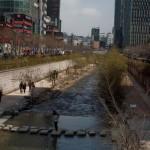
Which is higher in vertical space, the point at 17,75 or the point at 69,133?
the point at 17,75

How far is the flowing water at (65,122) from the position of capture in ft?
103

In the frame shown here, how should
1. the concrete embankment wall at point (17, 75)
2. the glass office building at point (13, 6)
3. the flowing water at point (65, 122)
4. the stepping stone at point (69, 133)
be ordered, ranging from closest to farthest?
the flowing water at point (65, 122)
the stepping stone at point (69, 133)
the concrete embankment wall at point (17, 75)
the glass office building at point (13, 6)

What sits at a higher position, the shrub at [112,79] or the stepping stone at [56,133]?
the shrub at [112,79]

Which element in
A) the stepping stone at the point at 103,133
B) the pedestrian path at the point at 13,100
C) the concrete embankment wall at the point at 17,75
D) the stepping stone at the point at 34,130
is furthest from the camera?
the concrete embankment wall at the point at 17,75

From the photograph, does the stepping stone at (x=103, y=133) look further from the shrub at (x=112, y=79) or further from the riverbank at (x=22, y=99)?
the riverbank at (x=22, y=99)


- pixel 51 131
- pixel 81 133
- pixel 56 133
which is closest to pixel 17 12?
pixel 51 131

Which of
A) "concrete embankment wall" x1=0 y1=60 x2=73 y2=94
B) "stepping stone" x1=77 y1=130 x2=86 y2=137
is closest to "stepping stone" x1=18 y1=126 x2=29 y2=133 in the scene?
"stepping stone" x1=77 y1=130 x2=86 y2=137

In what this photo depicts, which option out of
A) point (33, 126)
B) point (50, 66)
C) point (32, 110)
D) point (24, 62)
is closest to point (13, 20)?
point (50, 66)

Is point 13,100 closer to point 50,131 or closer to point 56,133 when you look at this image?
point 50,131

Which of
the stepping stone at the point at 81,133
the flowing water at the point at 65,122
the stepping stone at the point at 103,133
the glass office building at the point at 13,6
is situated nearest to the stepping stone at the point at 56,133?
the flowing water at the point at 65,122

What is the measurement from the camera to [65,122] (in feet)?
132

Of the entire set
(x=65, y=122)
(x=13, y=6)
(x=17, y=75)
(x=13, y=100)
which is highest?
(x=13, y=6)

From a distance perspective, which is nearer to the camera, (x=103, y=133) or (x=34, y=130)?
(x=103, y=133)

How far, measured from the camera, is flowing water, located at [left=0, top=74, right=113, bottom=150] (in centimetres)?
3134
